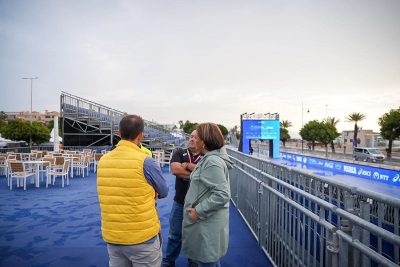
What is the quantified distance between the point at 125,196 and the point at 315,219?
63.5 inches

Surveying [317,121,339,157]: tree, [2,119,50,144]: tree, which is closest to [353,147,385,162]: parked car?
[317,121,339,157]: tree

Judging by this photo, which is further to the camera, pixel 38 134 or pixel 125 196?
pixel 38 134

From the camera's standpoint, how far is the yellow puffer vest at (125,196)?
1843 millimetres

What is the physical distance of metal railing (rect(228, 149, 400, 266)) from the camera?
1.47 metres

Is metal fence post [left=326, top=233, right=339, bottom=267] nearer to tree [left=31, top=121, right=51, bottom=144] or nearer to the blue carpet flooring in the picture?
the blue carpet flooring

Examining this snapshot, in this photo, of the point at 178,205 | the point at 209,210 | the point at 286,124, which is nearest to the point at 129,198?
the point at 209,210

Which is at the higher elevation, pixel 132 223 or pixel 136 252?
pixel 132 223

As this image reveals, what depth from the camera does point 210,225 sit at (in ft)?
6.98

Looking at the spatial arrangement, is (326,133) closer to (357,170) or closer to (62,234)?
(357,170)

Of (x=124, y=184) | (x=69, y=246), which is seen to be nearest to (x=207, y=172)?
(x=124, y=184)

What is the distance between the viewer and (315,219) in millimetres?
2148

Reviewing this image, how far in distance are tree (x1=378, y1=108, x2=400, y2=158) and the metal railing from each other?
1556 inches

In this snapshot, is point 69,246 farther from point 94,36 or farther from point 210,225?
point 94,36

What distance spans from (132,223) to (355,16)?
1607 cm
